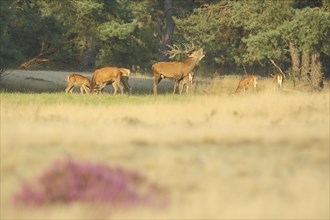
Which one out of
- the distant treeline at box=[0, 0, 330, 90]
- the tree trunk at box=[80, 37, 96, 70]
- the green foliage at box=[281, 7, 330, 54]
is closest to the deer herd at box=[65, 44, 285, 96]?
the distant treeline at box=[0, 0, 330, 90]

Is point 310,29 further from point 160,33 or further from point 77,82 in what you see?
point 160,33

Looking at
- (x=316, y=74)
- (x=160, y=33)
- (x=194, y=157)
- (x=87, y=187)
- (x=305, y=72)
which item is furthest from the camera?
(x=160, y=33)

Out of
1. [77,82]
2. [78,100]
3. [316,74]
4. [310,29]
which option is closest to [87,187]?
[78,100]

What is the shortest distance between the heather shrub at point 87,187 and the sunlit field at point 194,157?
0.64 ft

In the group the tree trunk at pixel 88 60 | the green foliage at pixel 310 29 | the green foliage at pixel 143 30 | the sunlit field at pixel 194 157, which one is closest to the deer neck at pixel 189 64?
the green foliage at pixel 143 30

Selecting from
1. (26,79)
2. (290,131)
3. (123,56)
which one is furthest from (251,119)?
(123,56)

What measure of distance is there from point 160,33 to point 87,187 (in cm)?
4884

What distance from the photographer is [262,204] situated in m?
8.60

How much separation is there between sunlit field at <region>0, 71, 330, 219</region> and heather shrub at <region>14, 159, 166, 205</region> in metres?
0.19

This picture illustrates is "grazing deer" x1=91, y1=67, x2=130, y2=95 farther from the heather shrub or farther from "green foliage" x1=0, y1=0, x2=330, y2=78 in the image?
the heather shrub

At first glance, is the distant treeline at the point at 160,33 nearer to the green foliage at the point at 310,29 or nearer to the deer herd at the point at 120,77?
the green foliage at the point at 310,29

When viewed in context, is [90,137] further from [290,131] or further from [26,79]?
[26,79]

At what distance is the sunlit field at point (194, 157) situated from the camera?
338 inches

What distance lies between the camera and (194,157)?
10609 mm
